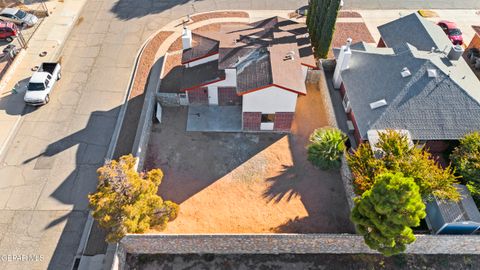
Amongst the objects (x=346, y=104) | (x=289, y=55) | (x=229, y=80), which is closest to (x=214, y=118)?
(x=229, y=80)

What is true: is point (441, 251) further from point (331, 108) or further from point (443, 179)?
point (331, 108)

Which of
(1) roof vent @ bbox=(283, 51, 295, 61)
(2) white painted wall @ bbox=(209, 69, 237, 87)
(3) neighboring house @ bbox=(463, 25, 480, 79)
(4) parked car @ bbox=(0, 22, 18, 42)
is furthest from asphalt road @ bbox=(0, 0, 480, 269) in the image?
(1) roof vent @ bbox=(283, 51, 295, 61)

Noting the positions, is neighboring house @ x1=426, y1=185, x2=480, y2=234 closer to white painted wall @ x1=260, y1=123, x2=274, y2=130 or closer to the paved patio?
white painted wall @ x1=260, y1=123, x2=274, y2=130

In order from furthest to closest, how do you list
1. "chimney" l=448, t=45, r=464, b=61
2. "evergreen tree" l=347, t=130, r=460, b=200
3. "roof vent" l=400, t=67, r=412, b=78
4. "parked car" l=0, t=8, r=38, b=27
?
"parked car" l=0, t=8, r=38, b=27, "chimney" l=448, t=45, r=464, b=61, "roof vent" l=400, t=67, r=412, b=78, "evergreen tree" l=347, t=130, r=460, b=200

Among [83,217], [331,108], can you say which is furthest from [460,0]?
[83,217]

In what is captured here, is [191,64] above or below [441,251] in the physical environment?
above

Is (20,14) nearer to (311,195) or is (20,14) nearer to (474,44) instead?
(311,195)

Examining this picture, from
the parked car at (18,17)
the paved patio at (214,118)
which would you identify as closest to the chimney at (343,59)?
the paved patio at (214,118)
